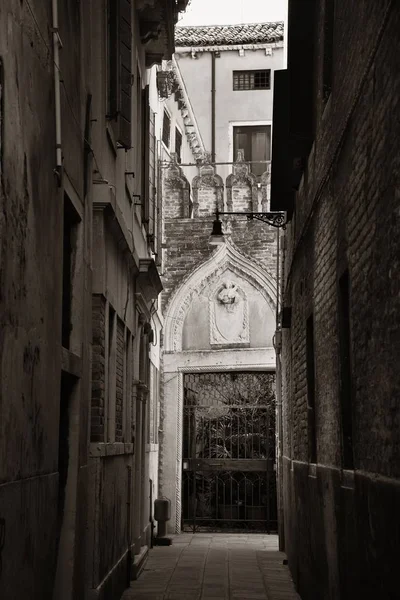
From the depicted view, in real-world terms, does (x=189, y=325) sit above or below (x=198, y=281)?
below

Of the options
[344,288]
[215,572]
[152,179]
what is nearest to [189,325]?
[152,179]

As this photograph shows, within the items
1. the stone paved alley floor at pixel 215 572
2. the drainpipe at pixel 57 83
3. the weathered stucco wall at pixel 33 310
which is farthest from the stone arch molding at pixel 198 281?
the drainpipe at pixel 57 83

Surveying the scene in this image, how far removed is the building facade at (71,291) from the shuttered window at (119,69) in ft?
0.06

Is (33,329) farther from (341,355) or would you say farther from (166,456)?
(166,456)

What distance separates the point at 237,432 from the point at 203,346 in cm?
203

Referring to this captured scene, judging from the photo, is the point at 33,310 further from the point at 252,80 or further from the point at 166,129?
the point at 252,80

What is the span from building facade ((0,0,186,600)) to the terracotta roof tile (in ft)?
38.5

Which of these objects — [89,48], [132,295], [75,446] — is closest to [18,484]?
[75,446]

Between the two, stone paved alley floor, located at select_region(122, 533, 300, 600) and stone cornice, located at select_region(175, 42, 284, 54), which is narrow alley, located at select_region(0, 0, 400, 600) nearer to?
stone paved alley floor, located at select_region(122, 533, 300, 600)

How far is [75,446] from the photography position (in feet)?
25.0

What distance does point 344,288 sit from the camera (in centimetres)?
747

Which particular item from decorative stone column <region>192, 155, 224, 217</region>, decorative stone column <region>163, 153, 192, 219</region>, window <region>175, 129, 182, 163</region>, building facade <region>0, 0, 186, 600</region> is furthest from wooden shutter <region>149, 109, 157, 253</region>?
window <region>175, 129, 182, 163</region>

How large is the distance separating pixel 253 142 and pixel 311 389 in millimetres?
15524

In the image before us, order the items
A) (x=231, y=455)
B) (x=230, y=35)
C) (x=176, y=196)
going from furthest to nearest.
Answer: (x=230, y=35) → (x=176, y=196) → (x=231, y=455)
